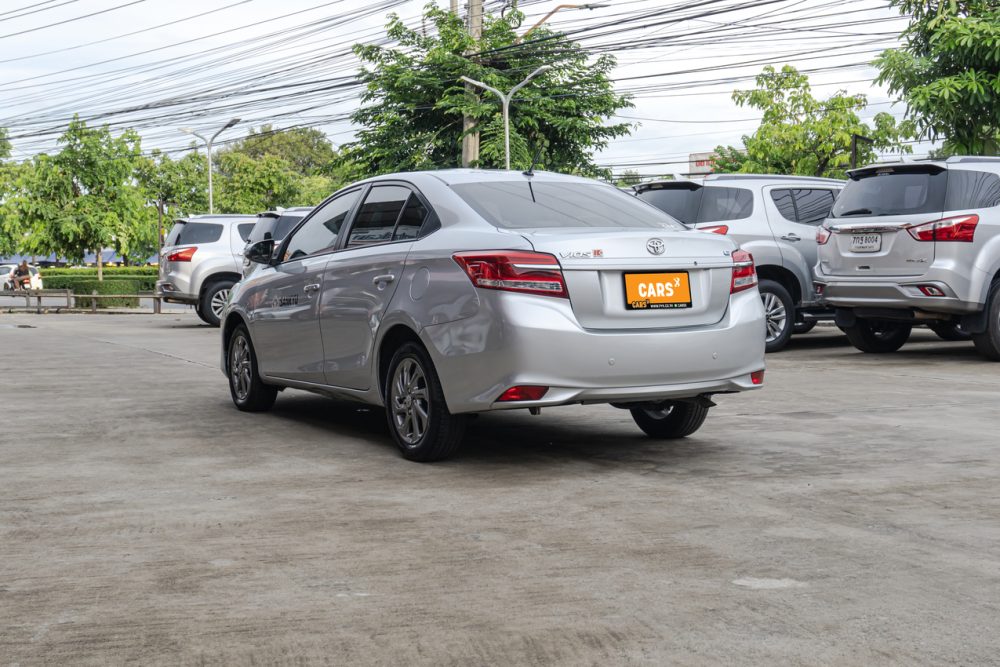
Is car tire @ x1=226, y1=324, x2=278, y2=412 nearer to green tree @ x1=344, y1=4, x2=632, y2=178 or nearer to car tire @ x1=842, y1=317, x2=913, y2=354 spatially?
car tire @ x1=842, y1=317, x2=913, y2=354

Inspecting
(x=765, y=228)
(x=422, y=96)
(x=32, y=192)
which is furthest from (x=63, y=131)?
(x=765, y=228)

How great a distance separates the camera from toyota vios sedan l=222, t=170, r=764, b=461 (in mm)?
6082

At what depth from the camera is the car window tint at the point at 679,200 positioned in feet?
44.5

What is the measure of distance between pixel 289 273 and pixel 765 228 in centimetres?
→ 699

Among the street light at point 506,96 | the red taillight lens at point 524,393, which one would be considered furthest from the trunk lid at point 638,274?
the street light at point 506,96

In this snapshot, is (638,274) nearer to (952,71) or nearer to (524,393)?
(524,393)

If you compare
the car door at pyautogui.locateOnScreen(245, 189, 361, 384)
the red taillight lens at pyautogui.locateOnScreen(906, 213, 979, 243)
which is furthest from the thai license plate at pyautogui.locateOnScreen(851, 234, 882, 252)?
the car door at pyautogui.locateOnScreen(245, 189, 361, 384)

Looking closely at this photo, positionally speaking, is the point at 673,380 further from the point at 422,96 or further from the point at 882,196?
the point at 422,96

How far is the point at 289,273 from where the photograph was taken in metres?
8.29

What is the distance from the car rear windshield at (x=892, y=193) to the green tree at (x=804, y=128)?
112ft

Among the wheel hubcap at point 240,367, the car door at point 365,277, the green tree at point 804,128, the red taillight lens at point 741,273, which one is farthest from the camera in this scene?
the green tree at point 804,128

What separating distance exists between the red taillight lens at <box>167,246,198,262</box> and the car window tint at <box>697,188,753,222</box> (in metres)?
11.5

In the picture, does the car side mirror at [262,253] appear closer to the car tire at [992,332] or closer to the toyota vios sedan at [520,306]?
the toyota vios sedan at [520,306]

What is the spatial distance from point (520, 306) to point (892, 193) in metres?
7.23
